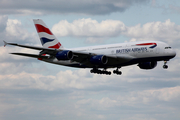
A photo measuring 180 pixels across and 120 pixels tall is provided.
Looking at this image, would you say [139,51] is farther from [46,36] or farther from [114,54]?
[46,36]

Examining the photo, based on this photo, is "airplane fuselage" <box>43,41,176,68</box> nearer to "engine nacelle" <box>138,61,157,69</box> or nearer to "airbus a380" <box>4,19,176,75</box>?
"airbus a380" <box>4,19,176,75</box>

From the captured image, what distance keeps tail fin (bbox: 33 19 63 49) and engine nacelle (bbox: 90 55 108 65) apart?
→ 13.5 metres

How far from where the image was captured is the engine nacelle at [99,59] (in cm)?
6091

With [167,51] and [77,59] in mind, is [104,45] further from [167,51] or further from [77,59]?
[167,51]

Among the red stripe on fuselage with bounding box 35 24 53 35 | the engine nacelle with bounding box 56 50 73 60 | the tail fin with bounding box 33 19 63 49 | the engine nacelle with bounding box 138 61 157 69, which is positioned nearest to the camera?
the engine nacelle with bounding box 56 50 73 60

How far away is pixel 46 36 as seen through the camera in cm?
7356

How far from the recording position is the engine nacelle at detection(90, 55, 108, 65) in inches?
2398

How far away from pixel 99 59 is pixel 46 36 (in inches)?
701

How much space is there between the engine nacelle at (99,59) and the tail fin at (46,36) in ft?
44.4

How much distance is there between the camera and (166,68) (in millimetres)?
59344

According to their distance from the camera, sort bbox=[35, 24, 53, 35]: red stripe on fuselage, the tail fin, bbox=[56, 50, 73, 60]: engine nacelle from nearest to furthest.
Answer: bbox=[56, 50, 73, 60]: engine nacelle < the tail fin < bbox=[35, 24, 53, 35]: red stripe on fuselage

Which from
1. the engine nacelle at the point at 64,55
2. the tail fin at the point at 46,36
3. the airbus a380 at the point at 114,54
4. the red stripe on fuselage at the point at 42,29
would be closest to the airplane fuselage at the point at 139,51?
the airbus a380 at the point at 114,54

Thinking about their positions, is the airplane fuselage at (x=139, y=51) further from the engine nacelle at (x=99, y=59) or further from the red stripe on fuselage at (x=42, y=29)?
the red stripe on fuselage at (x=42, y=29)

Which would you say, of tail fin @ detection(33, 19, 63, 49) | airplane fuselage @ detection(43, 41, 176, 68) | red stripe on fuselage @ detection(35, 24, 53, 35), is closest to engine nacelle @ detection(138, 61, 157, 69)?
airplane fuselage @ detection(43, 41, 176, 68)
